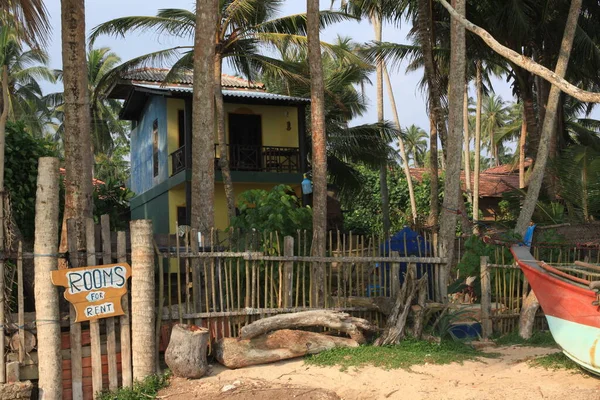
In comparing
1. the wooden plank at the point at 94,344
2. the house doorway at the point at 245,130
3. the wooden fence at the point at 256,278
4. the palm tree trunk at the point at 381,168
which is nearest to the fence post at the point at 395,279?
the wooden fence at the point at 256,278

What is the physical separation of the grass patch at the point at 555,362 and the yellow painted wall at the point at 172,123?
41.2ft

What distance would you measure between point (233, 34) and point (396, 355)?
10186mm

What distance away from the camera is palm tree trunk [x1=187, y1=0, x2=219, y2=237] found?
9.08 metres

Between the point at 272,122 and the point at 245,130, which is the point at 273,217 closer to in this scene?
the point at 272,122

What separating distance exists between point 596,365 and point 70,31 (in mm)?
7137

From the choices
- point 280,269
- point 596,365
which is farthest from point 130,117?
point 596,365

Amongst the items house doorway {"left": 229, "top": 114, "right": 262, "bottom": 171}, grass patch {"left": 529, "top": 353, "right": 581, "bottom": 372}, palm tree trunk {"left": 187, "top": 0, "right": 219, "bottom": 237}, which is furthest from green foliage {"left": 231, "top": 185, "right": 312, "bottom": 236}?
house doorway {"left": 229, "top": 114, "right": 262, "bottom": 171}

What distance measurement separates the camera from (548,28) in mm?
17516

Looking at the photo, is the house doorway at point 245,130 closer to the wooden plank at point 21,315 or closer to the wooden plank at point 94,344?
the wooden plank at point 94,344

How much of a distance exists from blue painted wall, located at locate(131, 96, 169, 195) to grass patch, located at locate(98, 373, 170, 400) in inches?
460

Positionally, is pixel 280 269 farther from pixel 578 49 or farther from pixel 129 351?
pixel 578 49

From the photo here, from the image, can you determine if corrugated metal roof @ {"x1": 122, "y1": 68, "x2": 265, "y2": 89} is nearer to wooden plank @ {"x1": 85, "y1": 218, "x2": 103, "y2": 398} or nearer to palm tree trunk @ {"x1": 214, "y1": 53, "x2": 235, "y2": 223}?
palm tree trunk @ {"x1": 214, "y1": 53, "x2": 235, "y2": 223}

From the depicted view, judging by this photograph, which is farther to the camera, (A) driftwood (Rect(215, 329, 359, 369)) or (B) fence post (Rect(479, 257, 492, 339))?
(B) fence post (Rect(479, 257, 492, 339))

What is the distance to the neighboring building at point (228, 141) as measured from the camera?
17.2 meters
